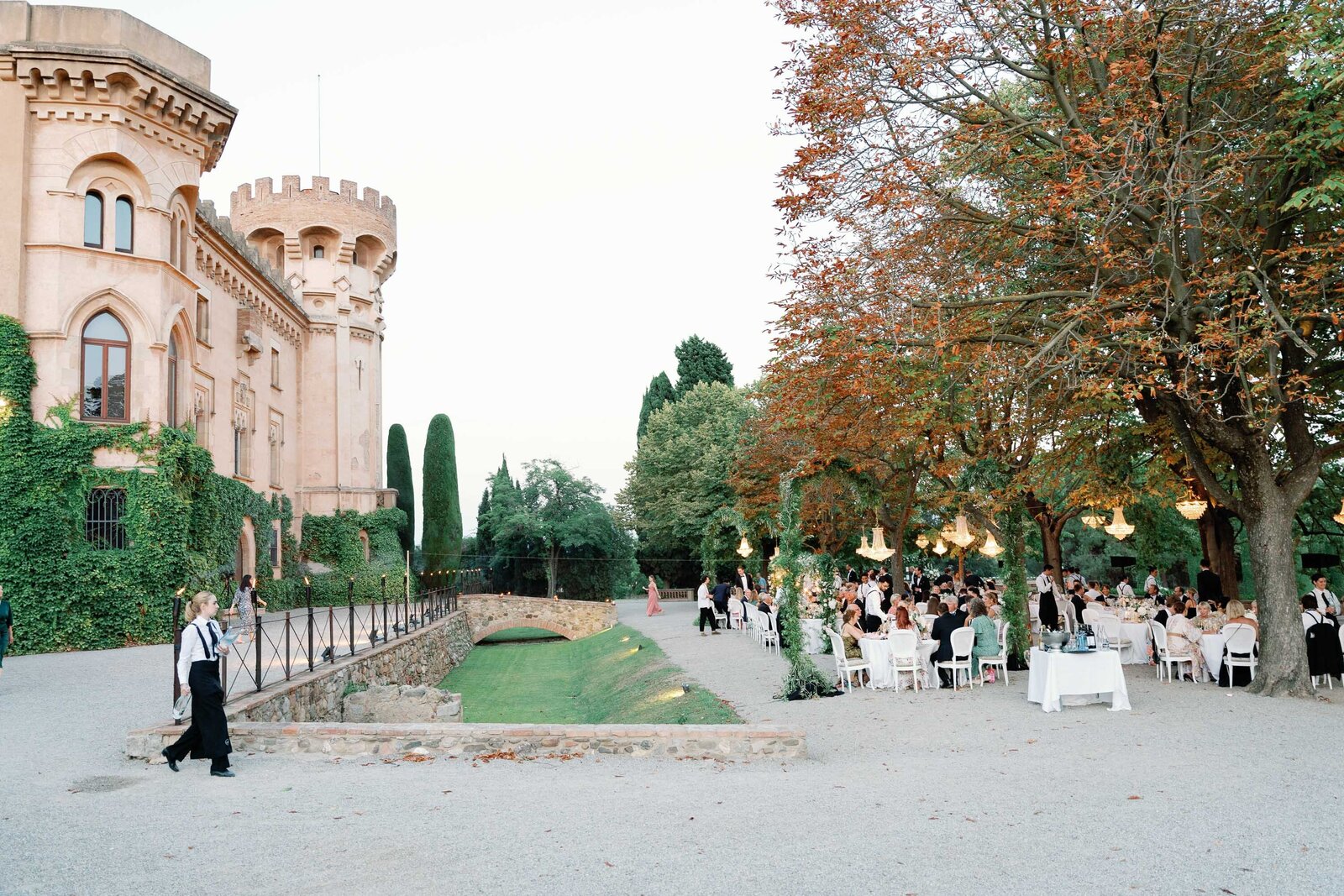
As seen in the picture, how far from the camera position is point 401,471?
45.7 meters

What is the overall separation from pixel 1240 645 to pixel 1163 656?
1.27 metres

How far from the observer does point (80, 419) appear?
20.5m

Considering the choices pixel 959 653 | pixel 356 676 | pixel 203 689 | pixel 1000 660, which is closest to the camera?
pixel 203 689

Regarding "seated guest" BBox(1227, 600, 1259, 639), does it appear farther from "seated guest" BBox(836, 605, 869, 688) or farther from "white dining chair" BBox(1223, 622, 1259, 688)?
"seated guest" BBox(836, 605, 869, 688)

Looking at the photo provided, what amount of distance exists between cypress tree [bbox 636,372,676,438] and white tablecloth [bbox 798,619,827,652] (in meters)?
34.1

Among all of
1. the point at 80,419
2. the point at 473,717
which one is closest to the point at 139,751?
the point at 473,717

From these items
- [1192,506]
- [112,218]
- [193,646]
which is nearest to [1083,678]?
[1192,506]

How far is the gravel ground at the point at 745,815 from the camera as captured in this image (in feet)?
18.5

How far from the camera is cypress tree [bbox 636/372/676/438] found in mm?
52906

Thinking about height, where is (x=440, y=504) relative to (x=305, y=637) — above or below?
above

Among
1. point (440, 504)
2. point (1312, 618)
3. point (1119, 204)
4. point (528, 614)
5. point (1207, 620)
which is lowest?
point (528, 614)

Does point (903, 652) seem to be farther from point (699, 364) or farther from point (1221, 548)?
point (699, 364)

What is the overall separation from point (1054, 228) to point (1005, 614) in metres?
6.53

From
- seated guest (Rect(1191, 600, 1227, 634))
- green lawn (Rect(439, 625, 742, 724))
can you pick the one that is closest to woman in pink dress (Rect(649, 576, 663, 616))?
green lawn (Rect(439, 625, 742, 724))
